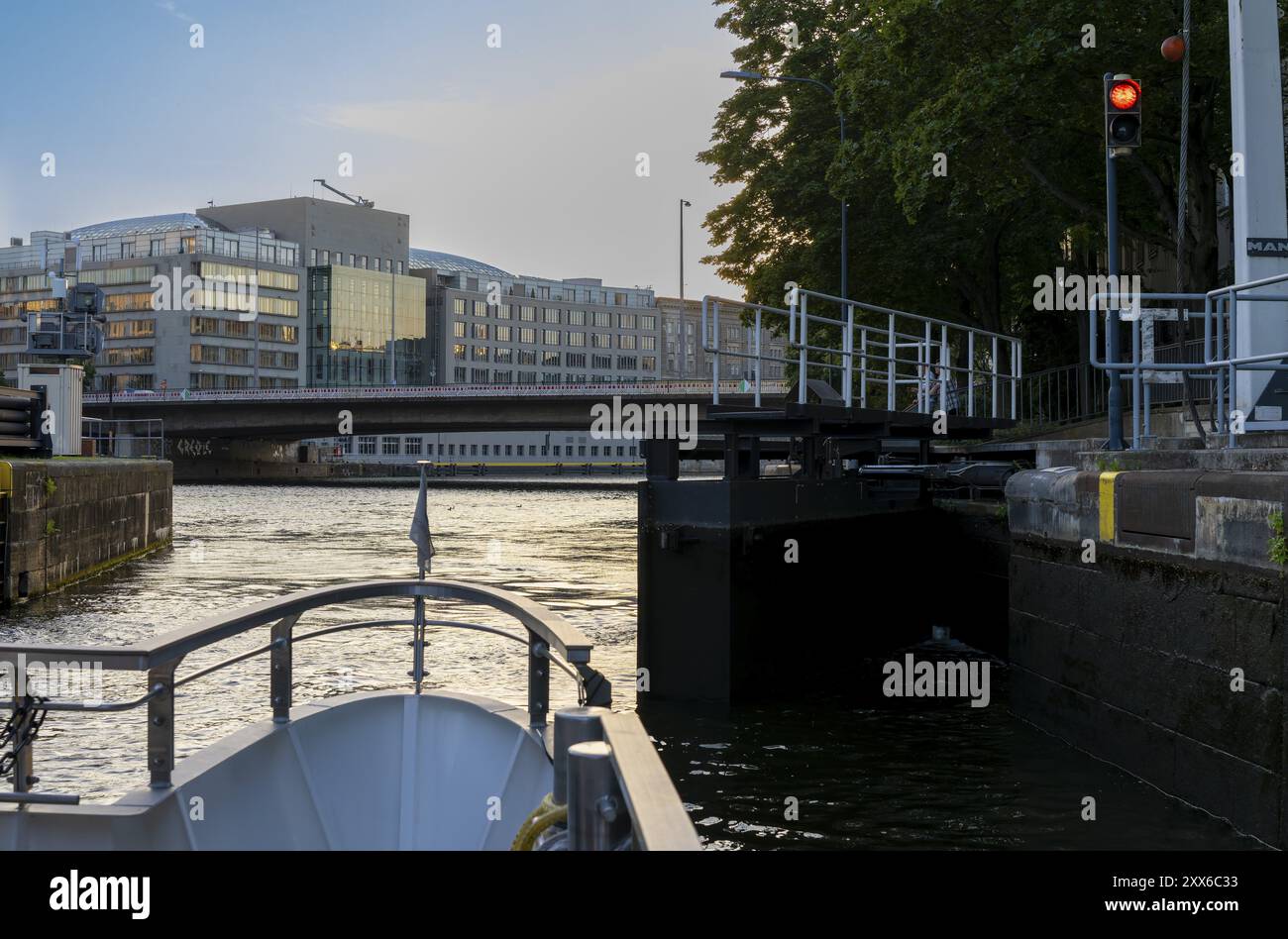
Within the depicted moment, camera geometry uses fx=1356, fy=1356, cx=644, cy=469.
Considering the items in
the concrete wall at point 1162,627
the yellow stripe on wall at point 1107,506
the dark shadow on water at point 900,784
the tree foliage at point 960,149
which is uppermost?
the tree foliage at point 960,149

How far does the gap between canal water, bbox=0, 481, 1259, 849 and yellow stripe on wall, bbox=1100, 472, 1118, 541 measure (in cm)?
167

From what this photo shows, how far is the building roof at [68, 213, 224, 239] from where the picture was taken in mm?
136625

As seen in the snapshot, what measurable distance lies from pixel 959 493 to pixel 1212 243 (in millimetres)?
6737

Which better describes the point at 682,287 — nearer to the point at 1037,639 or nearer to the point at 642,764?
the point at 1037,639

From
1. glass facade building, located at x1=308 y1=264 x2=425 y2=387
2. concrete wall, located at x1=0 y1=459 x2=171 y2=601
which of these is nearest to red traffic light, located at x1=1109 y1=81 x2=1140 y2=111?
concrete wall, located at x1=0 y1=459 x2=171 y2=601

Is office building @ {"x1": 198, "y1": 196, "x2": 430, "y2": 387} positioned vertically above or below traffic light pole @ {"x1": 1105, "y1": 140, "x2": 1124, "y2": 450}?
above

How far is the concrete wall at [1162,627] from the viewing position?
7.39m

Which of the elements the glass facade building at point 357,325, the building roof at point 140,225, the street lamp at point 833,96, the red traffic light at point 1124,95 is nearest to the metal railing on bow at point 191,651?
the red traffic light at point 1124,95

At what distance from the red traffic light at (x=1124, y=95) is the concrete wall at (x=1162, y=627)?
3.07 meters

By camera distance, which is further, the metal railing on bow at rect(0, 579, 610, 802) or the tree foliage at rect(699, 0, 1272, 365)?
the tree foliage at rect(699, 0, 1272, 365)

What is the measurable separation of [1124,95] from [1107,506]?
3.55 m

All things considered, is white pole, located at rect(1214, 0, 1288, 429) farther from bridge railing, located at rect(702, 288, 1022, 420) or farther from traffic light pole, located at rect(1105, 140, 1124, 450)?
bridge railing, located at rect(702, 288, 1022, 420)

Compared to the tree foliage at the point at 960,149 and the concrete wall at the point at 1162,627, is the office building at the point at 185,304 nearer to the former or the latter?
the tree foliage at the point at 960,149
